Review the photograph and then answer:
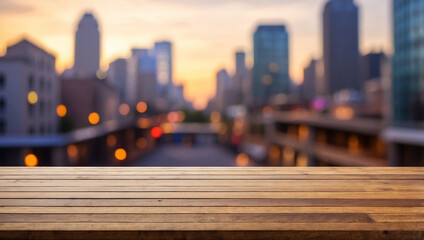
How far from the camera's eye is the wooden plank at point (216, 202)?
2.58 metres

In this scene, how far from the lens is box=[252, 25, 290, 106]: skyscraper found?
13188 centimetres

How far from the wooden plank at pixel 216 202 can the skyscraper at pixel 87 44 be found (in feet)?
426

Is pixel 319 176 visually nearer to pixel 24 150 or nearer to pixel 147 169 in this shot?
pixel 147 169

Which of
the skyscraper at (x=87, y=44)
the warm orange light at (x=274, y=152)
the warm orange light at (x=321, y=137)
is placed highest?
the skyscraper at (x=87, y=44)

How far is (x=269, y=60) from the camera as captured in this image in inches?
5290

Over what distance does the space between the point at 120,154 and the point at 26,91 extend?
15399mm

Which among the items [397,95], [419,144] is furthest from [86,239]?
[397,95]

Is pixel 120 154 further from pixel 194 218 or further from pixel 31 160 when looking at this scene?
pixel 194 218

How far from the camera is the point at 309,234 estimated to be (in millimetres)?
2057

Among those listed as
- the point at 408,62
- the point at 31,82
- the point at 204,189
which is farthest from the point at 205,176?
the point at 31,82

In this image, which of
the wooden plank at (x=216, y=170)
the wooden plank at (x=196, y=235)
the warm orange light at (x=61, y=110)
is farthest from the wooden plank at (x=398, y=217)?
the warm orange light at (x=61, y=110)

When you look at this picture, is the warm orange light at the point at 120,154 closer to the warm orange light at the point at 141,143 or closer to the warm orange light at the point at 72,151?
the warm orange light at the point at 141,143

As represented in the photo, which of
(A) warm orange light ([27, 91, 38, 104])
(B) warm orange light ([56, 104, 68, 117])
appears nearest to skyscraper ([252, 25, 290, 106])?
(B) warm orange light ([56, 104, 68, 117])

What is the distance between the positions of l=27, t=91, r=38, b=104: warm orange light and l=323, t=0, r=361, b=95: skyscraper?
157 meters
